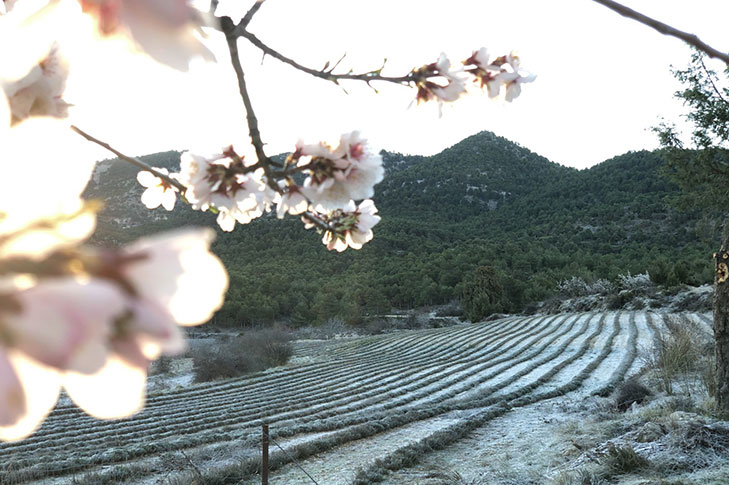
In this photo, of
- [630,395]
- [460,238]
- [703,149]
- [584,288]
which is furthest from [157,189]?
[460,238]

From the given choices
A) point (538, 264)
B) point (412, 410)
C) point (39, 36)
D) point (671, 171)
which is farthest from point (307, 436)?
point (538, 264)

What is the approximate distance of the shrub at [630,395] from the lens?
518 centimetres

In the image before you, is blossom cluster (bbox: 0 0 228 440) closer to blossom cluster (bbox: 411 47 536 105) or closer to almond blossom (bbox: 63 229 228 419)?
almond blossom (bbox: 63 229 228 419)

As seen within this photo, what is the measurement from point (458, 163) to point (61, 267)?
5560 cm

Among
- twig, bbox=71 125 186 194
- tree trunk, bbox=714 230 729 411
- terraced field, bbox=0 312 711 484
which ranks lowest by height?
terraced field, bbox=0 312 711 484

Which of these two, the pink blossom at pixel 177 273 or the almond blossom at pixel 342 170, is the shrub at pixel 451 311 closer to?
the almond blossom at pixel 342 170

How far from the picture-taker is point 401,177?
172ft

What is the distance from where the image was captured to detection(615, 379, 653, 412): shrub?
518 centimetres

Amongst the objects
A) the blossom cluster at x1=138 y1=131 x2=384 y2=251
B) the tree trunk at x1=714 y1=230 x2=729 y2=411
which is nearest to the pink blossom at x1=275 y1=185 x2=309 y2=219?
the blossom cluster at x1=138 y1=131 x2=384 y2=251

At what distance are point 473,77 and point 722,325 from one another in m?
4.07

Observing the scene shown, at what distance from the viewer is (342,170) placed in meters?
0.73

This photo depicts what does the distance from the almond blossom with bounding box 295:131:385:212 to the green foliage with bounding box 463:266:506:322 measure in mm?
26298

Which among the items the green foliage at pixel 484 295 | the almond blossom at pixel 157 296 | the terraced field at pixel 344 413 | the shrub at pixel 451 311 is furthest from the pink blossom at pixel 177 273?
the shrub at pixel 451 311

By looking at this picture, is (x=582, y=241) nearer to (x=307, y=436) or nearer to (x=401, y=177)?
(x=401, y=177)
